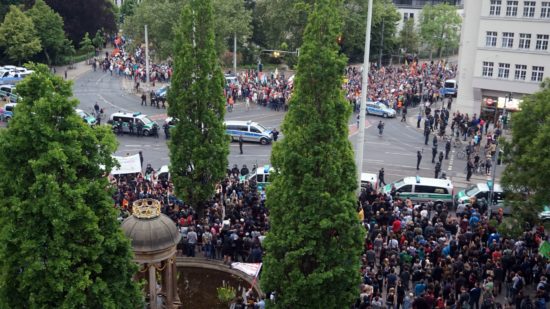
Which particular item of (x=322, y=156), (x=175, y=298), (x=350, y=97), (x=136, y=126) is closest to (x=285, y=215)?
(x=322, y=156)

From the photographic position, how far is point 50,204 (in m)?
11.7

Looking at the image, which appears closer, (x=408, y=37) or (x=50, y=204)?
(x=50, y=204)

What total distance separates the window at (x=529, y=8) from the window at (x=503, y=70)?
3.84 m

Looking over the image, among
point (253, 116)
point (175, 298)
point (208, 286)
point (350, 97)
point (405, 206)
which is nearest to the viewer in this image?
point (175, 298)

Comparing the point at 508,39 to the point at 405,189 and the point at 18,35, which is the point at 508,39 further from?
the point at 18,35

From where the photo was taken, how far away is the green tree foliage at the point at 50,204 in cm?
1184

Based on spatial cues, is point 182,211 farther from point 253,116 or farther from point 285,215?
point 253,116

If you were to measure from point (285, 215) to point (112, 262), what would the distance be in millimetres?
4377

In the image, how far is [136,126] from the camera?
42031 mm

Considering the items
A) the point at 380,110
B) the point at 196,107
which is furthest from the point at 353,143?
the point at 196,107

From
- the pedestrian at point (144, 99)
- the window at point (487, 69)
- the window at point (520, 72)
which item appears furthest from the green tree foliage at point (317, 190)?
the pedestrian at point (144, 99)

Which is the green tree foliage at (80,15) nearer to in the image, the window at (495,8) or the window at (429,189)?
the window at (495,8)

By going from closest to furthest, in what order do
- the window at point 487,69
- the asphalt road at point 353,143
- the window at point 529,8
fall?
the asphalt road at point 353,143 → the window at point 529,8 → the window at point 487,69

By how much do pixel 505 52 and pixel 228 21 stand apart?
25.4 meters
